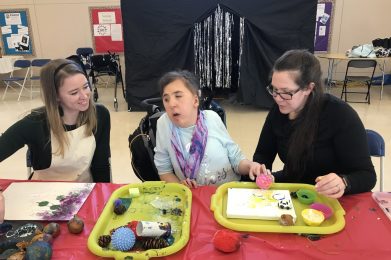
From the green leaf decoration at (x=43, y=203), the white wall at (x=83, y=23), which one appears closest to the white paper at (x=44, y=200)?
the green leaf decoration at (x=43, y=203)

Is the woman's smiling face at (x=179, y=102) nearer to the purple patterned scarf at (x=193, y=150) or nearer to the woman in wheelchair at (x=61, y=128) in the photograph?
the purple patterned scarf at (x=193, y=150)

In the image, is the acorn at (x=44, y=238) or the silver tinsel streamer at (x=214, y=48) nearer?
the acorn at (x=44, y=238)

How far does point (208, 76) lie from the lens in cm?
546

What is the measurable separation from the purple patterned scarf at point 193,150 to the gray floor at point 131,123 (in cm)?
163

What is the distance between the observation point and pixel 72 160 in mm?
1875

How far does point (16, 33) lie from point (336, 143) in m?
7.80

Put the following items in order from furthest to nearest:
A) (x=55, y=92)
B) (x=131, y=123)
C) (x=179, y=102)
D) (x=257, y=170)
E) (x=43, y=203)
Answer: (x=131, y=123)
(x=55, y=92)
(x=179, y=102)
(x=257, y=170)
(x=43, y=203)

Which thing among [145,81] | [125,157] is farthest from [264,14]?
[125,157]

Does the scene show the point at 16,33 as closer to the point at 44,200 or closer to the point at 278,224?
the point at 44,200

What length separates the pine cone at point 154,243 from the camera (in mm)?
1105

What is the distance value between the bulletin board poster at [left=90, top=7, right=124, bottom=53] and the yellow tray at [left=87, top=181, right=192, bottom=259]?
644cm

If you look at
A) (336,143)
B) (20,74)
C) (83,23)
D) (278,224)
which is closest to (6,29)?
(20,74)

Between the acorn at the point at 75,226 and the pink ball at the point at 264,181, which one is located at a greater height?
the pink ball at the point at 264,181

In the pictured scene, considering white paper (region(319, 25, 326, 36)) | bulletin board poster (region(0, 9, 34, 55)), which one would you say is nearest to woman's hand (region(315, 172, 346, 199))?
white paper (region(319, 25, 326, 36))
